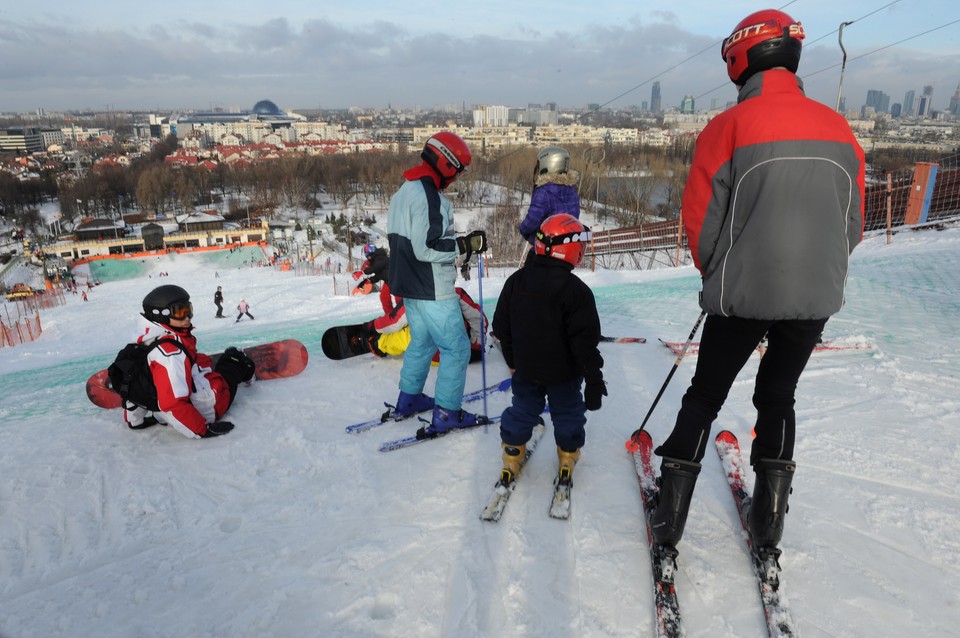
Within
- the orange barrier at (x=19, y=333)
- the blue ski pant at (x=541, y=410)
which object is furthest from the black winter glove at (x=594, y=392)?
the orange barrier at (x=19, y=333)

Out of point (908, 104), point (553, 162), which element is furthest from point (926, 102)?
point (553, 162)

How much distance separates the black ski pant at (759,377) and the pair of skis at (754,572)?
357 millimetres

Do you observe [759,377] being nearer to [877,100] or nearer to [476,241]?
[476,241]

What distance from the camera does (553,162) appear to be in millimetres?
4102

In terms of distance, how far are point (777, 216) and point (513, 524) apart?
154 centimetres

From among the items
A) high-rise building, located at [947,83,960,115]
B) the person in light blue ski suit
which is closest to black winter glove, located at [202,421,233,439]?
the person in light blue ski suit

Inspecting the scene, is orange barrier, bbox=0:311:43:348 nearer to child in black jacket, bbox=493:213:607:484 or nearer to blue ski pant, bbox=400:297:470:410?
blue ski pant, bbox=400:297:470:410

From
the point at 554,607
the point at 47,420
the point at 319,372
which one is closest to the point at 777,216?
the point at 554,607

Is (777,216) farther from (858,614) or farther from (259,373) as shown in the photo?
(259,373)

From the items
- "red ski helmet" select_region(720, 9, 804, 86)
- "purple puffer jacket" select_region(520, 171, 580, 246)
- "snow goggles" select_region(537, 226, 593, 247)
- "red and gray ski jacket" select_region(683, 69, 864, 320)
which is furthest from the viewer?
"purple puffer jacket" select_region(520, 171, 580, 246)

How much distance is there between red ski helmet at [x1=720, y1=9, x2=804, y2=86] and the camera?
1658 millimetres

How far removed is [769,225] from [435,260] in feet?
5.78

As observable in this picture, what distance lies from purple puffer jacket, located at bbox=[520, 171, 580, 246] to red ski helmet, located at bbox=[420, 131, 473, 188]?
37.9 inches

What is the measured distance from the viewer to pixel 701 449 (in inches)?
74.4
